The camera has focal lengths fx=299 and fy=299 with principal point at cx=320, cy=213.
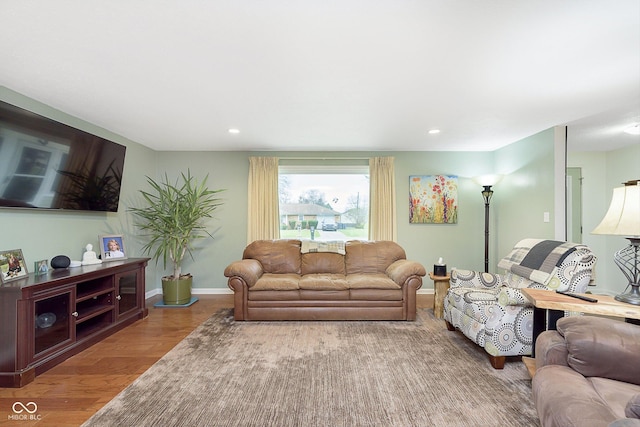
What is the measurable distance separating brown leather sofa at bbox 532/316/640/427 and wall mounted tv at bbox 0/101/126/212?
396 cm

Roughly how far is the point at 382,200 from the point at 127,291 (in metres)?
3.75

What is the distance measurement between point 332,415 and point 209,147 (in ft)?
13.5

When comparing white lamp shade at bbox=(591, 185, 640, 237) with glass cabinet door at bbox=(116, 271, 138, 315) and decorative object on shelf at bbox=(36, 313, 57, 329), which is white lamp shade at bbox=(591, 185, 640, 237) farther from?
glass cabinet door at bbox=(116, 271, 138, 315)

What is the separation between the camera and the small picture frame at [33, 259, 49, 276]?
2.75 meters

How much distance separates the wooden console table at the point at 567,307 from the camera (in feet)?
6.15

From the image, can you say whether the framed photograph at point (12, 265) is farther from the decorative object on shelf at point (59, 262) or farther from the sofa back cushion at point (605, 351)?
the sofa back cushion at point (605, 351)

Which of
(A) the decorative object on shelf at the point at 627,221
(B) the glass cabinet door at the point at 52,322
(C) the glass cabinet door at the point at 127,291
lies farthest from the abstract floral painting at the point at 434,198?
(B) the glass cabinet door at the point at 52,322

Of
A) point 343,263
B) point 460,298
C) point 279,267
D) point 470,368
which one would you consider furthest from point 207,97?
point 470,368

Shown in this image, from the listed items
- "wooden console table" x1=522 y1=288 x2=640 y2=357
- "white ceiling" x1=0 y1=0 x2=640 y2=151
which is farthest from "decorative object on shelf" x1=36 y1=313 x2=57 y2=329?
"wooden console table" x1=522 y1=288 x2=640 y2=357

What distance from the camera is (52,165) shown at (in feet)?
9.44

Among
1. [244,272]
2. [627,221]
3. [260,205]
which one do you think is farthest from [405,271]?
[260,205]

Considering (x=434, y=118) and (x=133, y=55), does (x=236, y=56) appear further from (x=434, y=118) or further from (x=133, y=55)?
(x=434, y=118)

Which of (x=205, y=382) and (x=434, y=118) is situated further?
(x=434, y=118)

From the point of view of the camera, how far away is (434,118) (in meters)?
3.38
